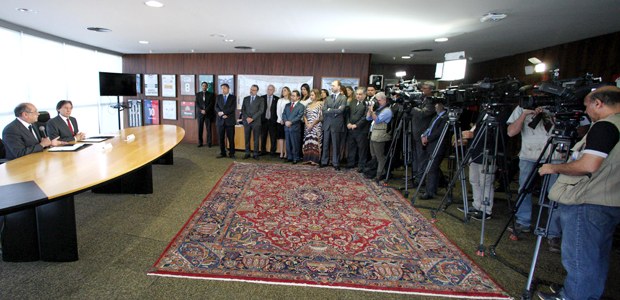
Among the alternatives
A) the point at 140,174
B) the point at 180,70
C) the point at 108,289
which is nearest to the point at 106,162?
the point at 140,174

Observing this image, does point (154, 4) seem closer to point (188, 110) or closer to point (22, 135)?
point (22, 135)

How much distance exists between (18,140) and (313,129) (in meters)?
4.28

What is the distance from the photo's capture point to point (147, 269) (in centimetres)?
240

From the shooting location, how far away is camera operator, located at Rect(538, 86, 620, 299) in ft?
5.83

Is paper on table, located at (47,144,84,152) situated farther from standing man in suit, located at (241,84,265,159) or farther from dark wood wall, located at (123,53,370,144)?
dark wood wall, located at (123,53,370,144)

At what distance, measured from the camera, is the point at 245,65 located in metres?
7.89

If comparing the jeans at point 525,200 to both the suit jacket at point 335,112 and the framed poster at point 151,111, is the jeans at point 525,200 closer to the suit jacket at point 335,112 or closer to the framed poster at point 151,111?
the suit jacket at point 335,112

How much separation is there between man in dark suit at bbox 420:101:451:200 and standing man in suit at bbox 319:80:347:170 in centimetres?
178

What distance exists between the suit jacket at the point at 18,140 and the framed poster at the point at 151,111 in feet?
17.3

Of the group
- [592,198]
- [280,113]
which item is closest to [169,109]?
[280,113]

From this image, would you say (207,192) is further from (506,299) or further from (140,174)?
(506,299)

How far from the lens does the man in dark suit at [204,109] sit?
761 centimetres

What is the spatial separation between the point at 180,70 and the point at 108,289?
7.04 m

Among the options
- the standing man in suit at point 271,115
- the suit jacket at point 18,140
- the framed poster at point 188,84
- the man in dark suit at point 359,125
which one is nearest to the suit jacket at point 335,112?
the man in dark suit at point 359,125
